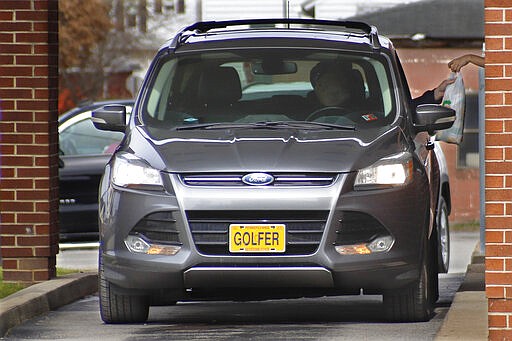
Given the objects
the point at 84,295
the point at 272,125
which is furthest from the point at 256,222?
the point at 84,295

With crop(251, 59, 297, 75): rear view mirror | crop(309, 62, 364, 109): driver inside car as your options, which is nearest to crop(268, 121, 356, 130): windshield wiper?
crop(309, 62, 364, 109): driver inside car

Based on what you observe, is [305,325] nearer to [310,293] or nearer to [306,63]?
[310,293]

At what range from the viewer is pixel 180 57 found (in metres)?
10.6

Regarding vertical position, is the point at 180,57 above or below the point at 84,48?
above

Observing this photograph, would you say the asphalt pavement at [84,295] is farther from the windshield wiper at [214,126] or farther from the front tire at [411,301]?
the windshield wiper at [214,126]

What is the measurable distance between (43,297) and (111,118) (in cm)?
136

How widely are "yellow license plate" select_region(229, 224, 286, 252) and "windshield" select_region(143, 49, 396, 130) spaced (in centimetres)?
108

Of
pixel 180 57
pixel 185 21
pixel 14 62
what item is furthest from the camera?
pixel 185 21

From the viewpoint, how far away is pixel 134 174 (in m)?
9.42

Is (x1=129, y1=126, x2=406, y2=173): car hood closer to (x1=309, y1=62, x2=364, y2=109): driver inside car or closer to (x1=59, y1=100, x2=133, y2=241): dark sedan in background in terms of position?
(x1=309, y1=62, x2=364, y2=109): driver inside car

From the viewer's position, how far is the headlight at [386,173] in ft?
30.3

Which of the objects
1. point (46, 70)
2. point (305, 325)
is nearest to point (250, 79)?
point (46, 70)

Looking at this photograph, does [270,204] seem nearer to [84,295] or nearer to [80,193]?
[84,295]

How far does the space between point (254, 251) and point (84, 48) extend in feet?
126
